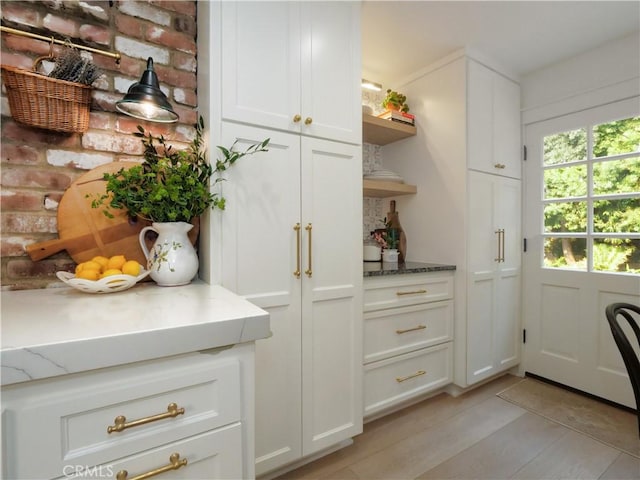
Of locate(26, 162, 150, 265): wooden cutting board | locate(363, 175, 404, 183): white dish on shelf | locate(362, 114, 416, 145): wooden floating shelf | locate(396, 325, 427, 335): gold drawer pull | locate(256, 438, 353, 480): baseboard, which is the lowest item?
locate(256, 438, 353, 480): baseboard

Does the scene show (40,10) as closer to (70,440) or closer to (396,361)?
(70,440)

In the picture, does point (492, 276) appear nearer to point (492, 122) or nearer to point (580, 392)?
point (580, 392)

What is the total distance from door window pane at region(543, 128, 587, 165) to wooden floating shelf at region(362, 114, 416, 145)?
1.07 m

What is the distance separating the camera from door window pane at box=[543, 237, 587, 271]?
7.43 feet

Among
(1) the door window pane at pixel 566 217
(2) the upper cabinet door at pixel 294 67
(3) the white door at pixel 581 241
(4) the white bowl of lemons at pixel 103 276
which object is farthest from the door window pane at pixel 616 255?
(4) the white bowl of lemons at pixel 103 276

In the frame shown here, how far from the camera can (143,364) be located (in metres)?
0.69

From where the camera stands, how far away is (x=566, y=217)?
2344 mm

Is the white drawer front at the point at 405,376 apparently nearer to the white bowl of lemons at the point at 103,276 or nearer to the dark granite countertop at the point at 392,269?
the dark granite countertop at the point at 392,269

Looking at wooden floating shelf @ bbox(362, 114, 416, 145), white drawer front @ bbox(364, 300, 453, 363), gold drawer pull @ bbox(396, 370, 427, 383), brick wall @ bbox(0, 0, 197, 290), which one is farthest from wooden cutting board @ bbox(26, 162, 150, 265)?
gold drawer pull @ bbox(396, 370, 427, 383)

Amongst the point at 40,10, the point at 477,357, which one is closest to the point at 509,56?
the point at 477,357

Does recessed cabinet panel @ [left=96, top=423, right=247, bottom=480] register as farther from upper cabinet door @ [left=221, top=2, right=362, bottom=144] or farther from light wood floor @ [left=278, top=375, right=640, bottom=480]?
upper cabinet door @ [left=221, top=2, right=362, bottom=144]

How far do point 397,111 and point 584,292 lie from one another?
6.32ft

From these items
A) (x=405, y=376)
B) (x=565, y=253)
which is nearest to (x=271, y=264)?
(x=405, y=376)

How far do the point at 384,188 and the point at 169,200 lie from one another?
149 centimetres
